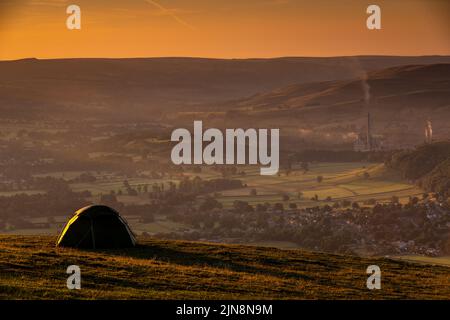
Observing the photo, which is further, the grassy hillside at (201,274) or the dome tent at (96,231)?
the dome tent at (96,231)

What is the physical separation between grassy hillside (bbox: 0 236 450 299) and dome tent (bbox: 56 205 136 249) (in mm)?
1282

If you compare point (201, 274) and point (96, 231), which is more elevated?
point (96, 231)

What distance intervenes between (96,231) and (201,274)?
10576 millimetres

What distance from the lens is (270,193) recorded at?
194 meters

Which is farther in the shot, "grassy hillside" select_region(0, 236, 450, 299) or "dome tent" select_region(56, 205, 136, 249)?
"dome tent" select_region(56, 205, 136, 249)

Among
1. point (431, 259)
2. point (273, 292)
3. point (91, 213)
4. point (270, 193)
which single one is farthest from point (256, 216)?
point (273, 292)

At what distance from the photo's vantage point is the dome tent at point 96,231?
44250 mm

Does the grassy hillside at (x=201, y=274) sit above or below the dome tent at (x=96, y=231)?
below

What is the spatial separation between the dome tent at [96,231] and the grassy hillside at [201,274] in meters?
1.28

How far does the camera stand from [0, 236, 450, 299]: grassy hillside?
1227 inches

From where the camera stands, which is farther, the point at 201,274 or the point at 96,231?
the point at 96,231

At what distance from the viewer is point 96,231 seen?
146 feet

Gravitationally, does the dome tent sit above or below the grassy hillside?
above

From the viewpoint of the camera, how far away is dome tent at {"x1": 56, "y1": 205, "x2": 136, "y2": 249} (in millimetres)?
44250
